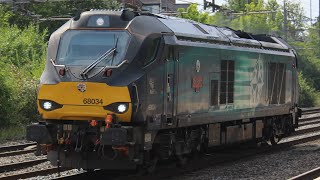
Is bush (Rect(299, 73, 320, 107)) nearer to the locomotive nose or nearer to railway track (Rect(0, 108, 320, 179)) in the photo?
railway track (Rect(0, 108, 320, 179))

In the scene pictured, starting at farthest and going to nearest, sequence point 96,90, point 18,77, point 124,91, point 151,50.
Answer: point 18,77
point 151,50
point 96,90
point 124,91

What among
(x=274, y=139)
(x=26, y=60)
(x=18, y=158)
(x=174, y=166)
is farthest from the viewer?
(x=26, y=60)

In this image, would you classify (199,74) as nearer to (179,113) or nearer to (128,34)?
(179,113)

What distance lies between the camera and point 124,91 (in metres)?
9.83

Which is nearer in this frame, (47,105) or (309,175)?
(47,105)

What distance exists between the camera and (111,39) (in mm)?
10469

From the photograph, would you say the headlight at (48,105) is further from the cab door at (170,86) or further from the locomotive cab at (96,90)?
the cab door at (170,86)

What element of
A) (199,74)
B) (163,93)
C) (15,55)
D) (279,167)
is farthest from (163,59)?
(15,55)

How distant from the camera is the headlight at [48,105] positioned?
1031cm

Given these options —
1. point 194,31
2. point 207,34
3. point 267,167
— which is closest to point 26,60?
point 207,34

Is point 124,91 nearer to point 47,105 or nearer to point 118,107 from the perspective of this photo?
point 118,107

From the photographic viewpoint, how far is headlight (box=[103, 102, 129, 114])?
32.3 ft

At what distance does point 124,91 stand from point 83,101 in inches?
31.3

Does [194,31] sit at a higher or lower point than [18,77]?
higher
